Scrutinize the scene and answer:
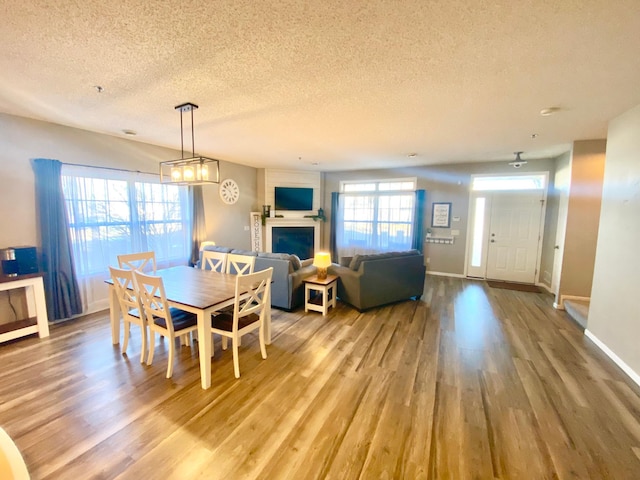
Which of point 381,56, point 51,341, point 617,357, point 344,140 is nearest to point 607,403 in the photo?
point 617,357

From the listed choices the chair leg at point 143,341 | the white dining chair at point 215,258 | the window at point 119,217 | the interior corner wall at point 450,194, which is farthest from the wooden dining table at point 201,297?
the interior corner wall at point 450,194

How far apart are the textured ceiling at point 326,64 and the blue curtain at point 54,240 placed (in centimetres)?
69

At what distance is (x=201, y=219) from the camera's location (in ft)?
17.6

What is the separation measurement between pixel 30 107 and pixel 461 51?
4142 millimetres

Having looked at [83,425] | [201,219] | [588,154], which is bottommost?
[83,425]

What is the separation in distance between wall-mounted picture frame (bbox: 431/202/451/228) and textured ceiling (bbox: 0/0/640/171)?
2.80m

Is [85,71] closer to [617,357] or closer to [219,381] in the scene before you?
[219,381]

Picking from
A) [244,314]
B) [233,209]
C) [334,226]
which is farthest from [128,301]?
[334,226]

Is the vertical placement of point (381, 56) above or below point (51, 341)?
above

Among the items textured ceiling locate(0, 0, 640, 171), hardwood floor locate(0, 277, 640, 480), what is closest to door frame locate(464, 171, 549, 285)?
textured ceiling locate(0, 0, 640, 171)

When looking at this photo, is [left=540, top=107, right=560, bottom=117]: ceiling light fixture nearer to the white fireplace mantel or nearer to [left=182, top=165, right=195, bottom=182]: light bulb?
[left=182, top=165, right=195, bottom=182]: light bulb

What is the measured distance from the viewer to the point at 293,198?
23.4ft

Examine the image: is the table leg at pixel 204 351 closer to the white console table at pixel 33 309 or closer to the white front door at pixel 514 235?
the white console table at pixel 33 309

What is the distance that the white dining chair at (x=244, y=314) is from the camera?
2.44m
